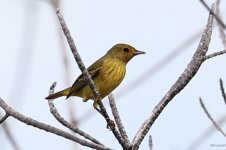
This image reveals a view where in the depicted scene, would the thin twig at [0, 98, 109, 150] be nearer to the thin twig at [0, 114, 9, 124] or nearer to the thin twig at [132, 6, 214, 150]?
the thin twig at [0, 114, 9, 124]

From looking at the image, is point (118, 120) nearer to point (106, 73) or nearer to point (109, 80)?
point (109, 80)

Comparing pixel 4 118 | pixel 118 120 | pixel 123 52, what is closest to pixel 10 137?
pixel 4 118

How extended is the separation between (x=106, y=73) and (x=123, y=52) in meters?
0.83

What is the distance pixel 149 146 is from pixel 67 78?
2.77ft

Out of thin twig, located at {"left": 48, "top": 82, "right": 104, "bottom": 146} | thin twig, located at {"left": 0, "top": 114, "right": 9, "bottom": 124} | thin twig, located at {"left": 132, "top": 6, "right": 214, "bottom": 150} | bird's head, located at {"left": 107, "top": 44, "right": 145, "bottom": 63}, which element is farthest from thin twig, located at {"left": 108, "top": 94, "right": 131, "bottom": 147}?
bird's head, located at {"left": 107, "top": 44, "right": 145, "bottom": 63}

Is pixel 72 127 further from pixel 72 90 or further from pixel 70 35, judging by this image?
pixel 72 90

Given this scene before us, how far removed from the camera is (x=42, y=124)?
10.4 ft

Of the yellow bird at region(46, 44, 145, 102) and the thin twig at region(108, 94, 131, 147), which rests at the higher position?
the yellow bird at region(46, 44, 145, 102)

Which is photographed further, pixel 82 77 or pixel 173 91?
pixel 82 77

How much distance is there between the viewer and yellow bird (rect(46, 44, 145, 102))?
593cm

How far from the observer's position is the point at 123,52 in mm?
6980

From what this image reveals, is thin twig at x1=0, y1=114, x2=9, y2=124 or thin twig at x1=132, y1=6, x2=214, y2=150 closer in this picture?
thin twig at x1=0, y1=114, x2=9, y2=124

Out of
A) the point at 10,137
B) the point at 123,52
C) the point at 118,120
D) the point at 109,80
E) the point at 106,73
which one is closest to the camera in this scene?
the point at 10,137

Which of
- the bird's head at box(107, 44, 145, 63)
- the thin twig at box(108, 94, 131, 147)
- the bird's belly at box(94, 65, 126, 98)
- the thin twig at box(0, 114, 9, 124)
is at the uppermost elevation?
the bird's head at box(107, 44, 145, 63)
